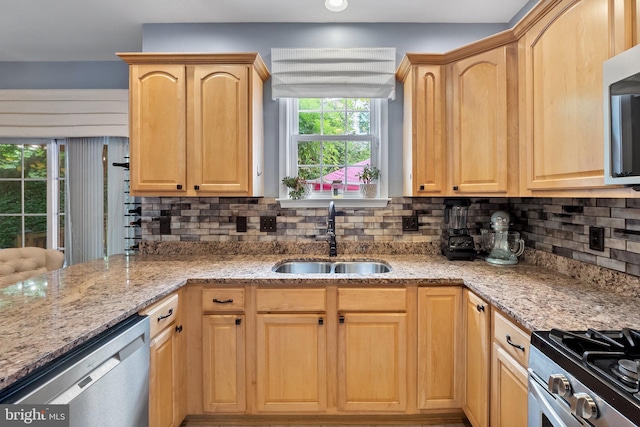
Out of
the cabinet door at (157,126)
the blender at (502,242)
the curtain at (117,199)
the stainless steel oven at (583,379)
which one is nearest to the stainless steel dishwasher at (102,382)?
the cabinet door at (157,126)

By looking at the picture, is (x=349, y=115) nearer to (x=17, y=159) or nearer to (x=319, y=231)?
(x=319, y=231)

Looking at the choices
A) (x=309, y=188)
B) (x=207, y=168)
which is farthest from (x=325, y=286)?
(x=207, y=168)

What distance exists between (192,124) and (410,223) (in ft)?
5.46

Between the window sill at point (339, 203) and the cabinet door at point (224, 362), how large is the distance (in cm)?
94

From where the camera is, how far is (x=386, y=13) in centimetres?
243

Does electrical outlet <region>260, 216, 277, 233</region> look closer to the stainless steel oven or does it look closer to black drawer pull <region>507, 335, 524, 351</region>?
black drawer pull <region>507, 335, 524, 351</region>

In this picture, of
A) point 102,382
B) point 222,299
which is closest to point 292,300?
point 222,299

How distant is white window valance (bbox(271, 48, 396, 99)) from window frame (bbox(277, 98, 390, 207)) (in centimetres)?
11

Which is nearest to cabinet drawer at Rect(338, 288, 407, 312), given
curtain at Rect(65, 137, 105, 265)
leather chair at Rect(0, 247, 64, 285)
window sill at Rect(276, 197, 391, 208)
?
window sill at Rect(276, 197, 391, 208)

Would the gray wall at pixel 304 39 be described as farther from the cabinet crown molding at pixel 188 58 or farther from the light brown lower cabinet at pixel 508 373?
the light brown lower cabinet at pixel 508 373

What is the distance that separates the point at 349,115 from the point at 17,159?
9.82 ft

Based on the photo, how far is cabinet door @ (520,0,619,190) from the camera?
129cm

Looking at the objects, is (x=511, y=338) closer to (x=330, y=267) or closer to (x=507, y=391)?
(x=507, y=391)

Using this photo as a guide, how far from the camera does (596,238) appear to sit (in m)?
1.69
